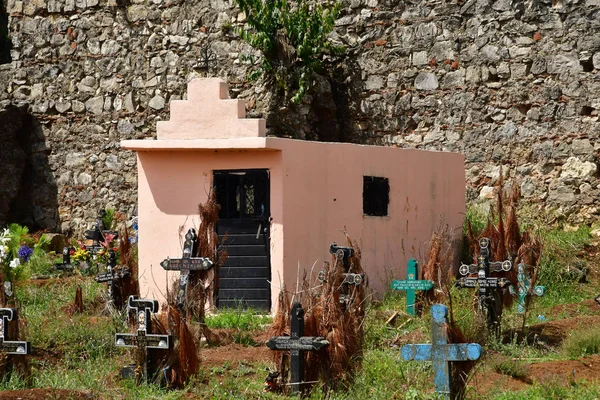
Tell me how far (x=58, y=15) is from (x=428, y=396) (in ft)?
40.1

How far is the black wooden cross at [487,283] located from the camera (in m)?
11.2

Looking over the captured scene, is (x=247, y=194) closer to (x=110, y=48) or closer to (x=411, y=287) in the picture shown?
(x=411, y=287)

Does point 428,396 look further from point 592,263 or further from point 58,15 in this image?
point 58,15

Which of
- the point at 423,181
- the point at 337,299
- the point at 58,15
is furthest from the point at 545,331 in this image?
the point at 58,15

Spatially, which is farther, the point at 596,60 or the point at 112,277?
the point at 596,60

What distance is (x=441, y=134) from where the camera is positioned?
53.9 ft

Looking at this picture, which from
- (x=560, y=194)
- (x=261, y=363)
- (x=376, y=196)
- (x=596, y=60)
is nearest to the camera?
(x=261, y=363)

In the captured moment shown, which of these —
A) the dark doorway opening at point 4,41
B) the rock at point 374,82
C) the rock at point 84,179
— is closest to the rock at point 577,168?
the rock at point 374,82

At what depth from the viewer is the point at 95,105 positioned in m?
18.6

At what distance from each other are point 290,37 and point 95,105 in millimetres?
3739

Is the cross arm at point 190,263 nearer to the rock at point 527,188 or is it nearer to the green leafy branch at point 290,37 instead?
the green leafy branch at point 290,37

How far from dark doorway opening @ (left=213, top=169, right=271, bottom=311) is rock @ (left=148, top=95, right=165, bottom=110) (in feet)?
16.8

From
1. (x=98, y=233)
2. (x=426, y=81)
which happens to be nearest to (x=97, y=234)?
(x=98, y=233)

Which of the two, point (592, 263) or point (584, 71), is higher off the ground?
point (584, 71)
